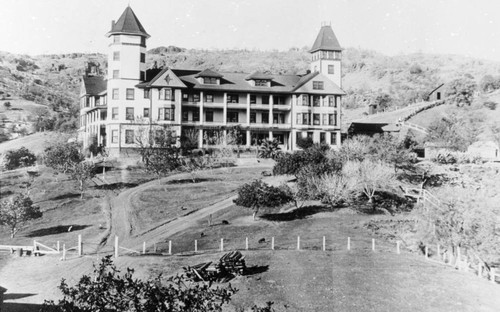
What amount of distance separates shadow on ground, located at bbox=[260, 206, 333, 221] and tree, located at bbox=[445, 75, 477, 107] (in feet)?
117

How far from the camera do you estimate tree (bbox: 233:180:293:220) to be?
32875 millimetres

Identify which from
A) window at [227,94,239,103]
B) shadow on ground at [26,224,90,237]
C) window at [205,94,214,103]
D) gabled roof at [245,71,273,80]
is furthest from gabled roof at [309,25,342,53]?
shadow on ground at [26,224,90,237]

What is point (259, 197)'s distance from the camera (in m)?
32.9

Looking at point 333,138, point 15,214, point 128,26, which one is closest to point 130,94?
point 128,26

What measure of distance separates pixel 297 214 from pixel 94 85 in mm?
42757

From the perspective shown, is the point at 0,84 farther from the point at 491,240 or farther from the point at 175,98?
the point at 491,240

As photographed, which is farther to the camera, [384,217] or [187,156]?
[187,156]

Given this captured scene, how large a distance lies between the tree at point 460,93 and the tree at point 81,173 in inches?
1895

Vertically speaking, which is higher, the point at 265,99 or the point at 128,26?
the point at 128,26

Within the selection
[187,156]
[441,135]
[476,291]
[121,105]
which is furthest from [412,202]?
[121,105]

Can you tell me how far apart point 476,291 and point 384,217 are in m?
11.6

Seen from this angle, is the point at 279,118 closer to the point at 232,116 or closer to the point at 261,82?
the point at 261,82

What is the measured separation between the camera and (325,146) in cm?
5056

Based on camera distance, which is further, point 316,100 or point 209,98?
point 316,100
